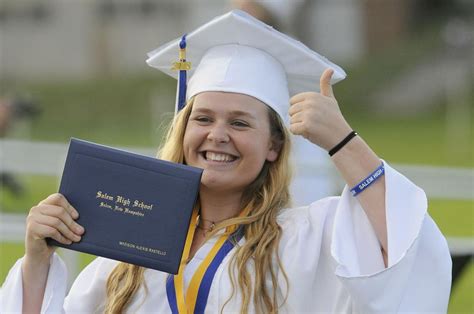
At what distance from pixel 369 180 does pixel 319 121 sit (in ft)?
0.75

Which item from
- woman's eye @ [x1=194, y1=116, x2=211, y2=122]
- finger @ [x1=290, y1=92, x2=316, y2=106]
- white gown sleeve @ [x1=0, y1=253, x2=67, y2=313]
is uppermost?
finger @ [x1=290, y1=92, x2=316, y2=106]

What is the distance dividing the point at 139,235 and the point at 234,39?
2.49 ft

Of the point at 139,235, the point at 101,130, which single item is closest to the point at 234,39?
the point at 139,235

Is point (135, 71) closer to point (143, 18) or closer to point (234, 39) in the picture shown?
point (143, 18)

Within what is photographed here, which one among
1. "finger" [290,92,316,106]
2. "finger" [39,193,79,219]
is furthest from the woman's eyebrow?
"finger" [39,193,79,219]

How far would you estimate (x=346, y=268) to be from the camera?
3.37 metres

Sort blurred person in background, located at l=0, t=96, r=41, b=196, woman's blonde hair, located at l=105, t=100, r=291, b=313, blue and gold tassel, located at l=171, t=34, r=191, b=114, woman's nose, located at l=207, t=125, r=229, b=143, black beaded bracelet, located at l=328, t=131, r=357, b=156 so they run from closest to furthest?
black beaded bracelet, located at l=328, t=131, r=357, b=156, woman's blonde hair, located at l=105, t=100, r=291, b=313, woman's nose, located at l=207, t=125, r=229, b=143, blue and gold tassel, located at l=171, t=34, r=191, b=114, blurred person in background, located at l=0, t=96, r=41, b=196

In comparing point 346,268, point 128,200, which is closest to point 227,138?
point 128,200

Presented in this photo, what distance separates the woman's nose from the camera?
12.0ft

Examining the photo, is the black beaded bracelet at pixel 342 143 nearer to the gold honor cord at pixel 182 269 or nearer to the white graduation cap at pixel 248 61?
the white graduation cap at pixel 248 61

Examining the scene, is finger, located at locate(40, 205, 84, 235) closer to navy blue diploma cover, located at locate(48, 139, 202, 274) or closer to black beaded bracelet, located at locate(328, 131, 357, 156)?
navy blue diploma cover, located at locate(48, 139, 202, 274)

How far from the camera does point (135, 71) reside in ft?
104

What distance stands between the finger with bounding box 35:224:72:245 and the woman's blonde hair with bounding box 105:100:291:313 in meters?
0.28

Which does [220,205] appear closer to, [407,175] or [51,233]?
[51,233]
